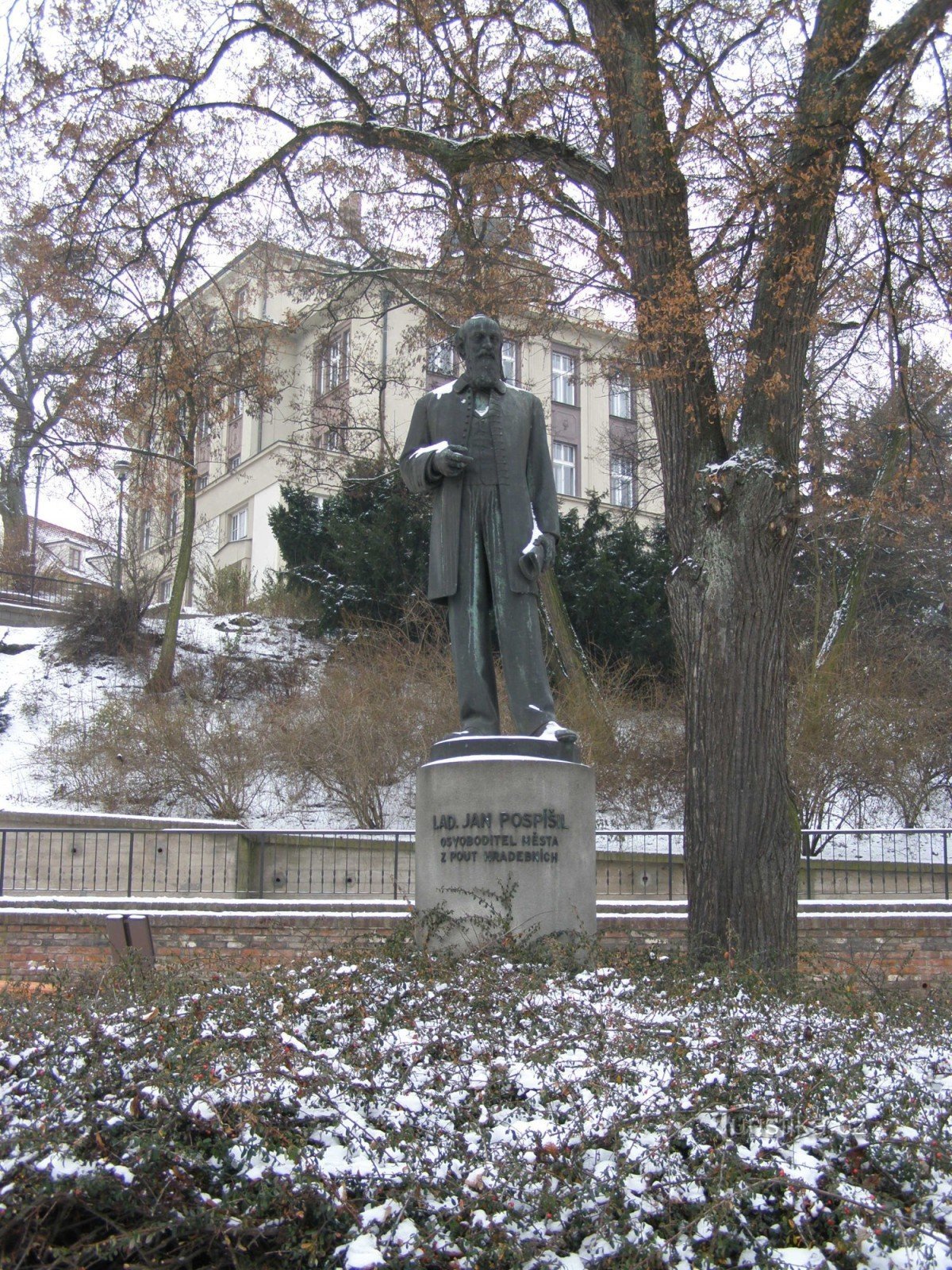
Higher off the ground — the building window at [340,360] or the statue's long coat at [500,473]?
the building window at [340,360]

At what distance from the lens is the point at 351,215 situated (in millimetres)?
20469

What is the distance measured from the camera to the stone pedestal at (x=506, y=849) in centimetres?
752

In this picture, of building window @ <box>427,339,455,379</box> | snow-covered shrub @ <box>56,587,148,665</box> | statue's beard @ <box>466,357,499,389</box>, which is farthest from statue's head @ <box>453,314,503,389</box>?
snow-covered shrub @ <box>56,587,148,665</box>

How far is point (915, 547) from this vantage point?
26734 millimetres

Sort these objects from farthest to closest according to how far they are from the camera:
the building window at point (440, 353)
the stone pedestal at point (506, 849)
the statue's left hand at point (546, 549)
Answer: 1. the building window at point (440, 353)
2. the statue's left hand at point (546, 549)
3. the stone pedestal at point (506, 849)

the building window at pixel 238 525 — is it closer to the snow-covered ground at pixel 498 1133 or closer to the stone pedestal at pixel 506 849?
the stone pedestal at pixel 506 849

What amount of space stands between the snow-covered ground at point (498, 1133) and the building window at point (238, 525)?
3634cm

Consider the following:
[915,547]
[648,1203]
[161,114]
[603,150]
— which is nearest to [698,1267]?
[648,1203]

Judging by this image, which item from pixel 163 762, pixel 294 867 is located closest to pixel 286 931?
pixel 294 867

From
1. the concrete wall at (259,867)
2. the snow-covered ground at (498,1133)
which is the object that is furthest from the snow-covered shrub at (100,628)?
the snow-covered ground at (498,1133)

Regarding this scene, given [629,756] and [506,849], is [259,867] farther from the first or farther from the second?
[506,849]

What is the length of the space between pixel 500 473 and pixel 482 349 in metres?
0.85

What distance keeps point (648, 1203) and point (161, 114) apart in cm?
1149

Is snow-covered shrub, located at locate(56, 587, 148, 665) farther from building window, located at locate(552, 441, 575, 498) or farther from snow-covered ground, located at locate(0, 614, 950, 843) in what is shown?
building window, located at locate(552, 441, 575, 498)
